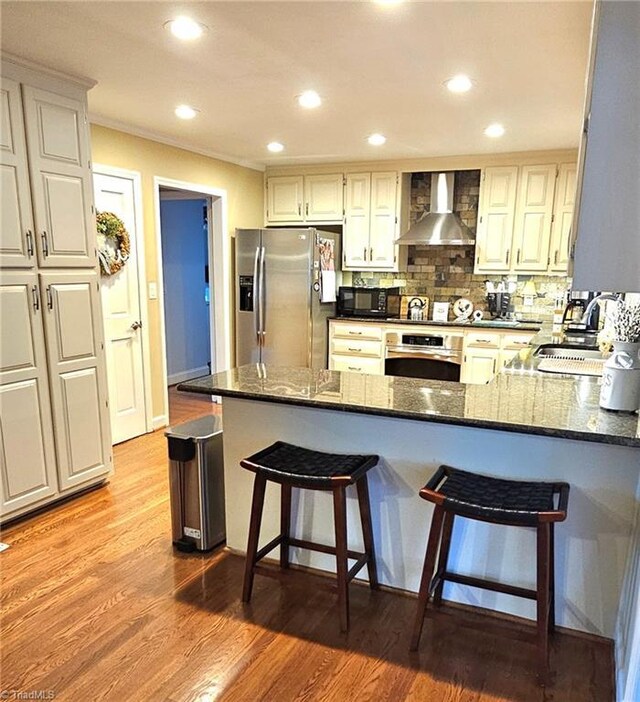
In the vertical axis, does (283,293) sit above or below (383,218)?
below

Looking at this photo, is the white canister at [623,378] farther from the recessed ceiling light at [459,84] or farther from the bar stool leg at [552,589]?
the recessed ceiling light at [459,84]

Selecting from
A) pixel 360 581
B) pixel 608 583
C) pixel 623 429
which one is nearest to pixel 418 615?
pixel 360 581

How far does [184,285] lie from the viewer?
617 centimetres

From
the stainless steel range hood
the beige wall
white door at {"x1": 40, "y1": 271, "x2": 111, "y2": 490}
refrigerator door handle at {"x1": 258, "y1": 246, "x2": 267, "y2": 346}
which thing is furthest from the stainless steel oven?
white door at {"x1": 40, "y1": 271, "x2": 111, "y2": 490}

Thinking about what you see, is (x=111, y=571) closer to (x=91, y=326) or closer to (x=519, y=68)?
(x=91, y=326)

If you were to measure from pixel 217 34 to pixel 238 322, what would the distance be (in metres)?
→ 3.13

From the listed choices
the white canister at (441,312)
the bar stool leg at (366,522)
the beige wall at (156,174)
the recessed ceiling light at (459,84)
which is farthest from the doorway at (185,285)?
the bar stool leg at (366,522)

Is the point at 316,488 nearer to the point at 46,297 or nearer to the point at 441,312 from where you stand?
the point at 46,297

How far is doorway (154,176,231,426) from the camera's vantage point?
5.09 meters

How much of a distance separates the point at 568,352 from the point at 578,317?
3.57ft

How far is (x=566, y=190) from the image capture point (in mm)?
4504

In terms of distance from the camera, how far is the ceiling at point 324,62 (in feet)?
6.80

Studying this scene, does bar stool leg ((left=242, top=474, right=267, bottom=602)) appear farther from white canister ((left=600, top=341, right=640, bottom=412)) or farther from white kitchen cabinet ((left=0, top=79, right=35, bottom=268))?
white kitchen cabinet ((left=0, top=79, right=35, bottom=268))

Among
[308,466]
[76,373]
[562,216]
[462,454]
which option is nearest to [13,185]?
[76,373]
